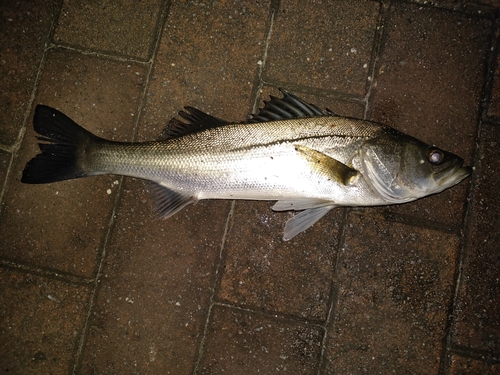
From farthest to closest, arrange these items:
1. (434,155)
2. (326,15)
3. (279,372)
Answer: (326,15) → (279,372) → (434,155)

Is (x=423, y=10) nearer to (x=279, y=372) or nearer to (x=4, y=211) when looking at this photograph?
(x=279, y=372)

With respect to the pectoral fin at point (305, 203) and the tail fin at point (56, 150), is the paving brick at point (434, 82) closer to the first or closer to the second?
the pectoral fin at point (305, 203)

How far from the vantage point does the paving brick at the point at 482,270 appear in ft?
10.5

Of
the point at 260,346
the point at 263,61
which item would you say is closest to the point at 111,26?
the point at 263,61

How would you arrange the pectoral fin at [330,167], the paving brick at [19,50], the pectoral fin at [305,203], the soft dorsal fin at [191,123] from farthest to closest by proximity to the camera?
1. the paving brick at [19,50]
2. the soft dorsal fin at [191,123]
3. the pectoral fin at [305,203]
4. the pectoral fin at [330,167]

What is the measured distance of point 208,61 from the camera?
133 inches

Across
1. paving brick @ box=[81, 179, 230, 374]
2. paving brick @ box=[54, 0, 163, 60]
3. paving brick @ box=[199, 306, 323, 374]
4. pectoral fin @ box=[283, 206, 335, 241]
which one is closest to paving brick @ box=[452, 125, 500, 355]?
paving brick @ box=[199, 306, 323, 374]

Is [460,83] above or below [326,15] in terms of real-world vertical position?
below

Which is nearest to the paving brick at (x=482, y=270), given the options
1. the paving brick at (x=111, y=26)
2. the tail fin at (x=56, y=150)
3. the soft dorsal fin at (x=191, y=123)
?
the soft dorsal fin at (x=191, y=123)

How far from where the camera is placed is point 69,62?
3.41m

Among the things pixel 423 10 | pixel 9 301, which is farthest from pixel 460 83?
pixel 9 301

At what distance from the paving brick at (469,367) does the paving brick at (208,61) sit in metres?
2.70

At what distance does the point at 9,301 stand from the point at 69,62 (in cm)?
213

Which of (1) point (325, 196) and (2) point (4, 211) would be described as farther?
(2) point (4, 211)
